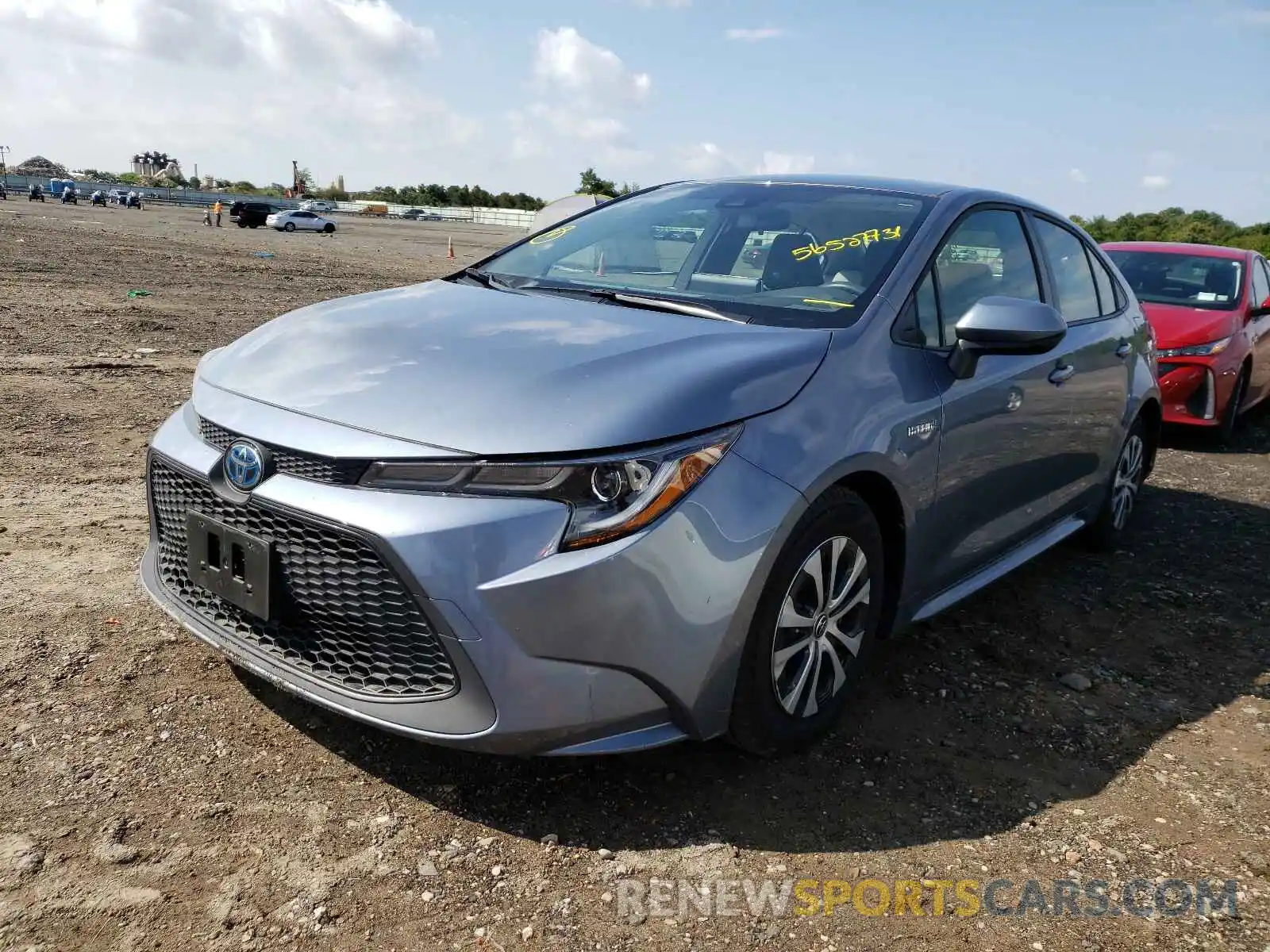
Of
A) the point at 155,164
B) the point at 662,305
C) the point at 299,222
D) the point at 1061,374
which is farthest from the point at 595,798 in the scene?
the point at 155,164

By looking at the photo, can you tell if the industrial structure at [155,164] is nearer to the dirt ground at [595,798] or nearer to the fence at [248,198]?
the fence at [248,198]

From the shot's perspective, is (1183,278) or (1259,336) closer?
(1259,336)

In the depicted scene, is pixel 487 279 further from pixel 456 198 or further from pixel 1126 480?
pixel 456 198

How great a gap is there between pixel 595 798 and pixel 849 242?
1978 mm

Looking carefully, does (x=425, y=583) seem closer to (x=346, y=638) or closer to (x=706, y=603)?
(x=346, y=638)

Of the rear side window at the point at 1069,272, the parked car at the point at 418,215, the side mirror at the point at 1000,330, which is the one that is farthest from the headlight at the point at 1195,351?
the parked car at the point at 418,215

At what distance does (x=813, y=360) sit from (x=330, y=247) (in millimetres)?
32080

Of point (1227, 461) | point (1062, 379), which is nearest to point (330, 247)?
point (1227, 461)

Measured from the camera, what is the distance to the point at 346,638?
7.96ft

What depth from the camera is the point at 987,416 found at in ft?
11.4

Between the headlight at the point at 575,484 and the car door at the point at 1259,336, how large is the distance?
781 centimetres

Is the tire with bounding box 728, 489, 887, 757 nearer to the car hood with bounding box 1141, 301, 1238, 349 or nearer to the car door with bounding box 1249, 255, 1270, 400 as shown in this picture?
the car hood with bounding box 1141, 301, 1238, 349

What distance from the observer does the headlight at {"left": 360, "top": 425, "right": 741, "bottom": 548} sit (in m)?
2.29

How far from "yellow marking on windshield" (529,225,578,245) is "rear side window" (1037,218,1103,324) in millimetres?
1942
